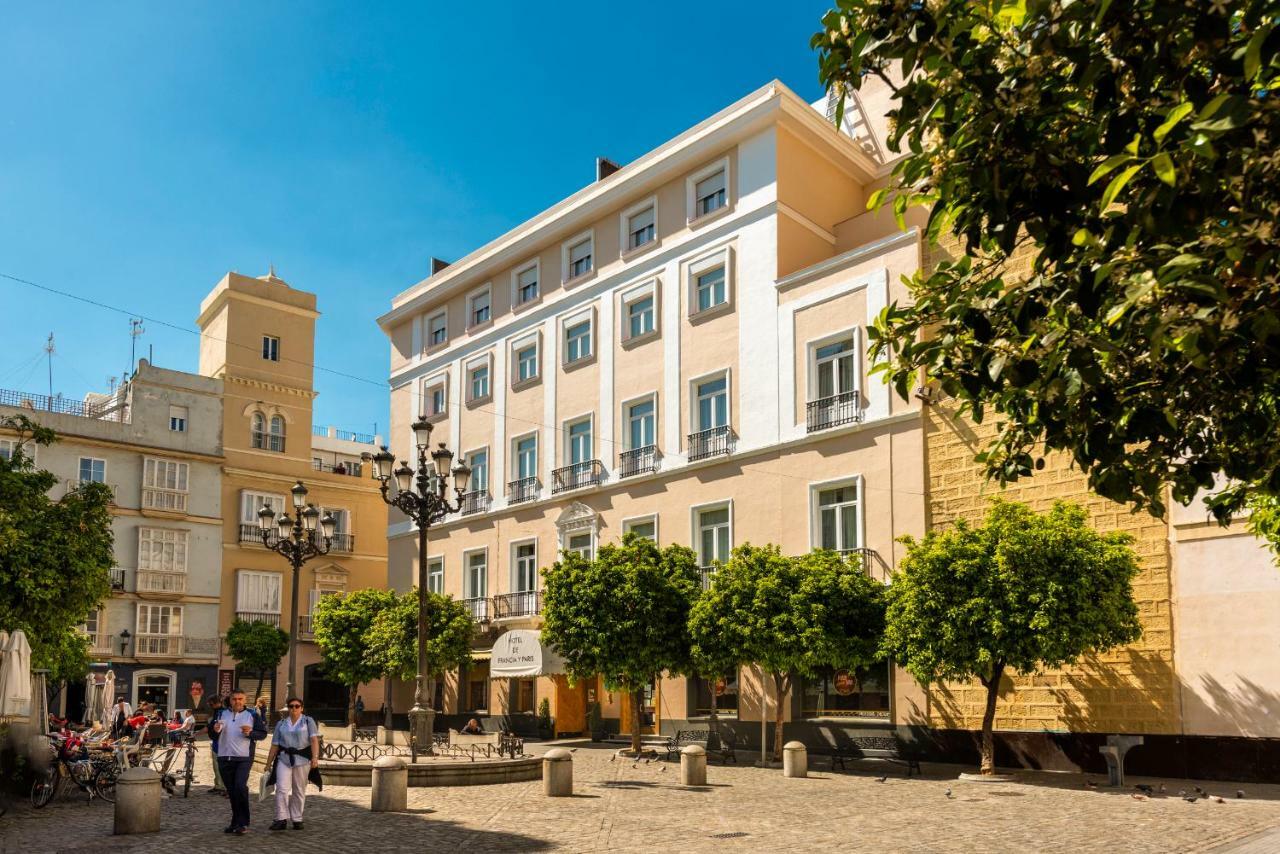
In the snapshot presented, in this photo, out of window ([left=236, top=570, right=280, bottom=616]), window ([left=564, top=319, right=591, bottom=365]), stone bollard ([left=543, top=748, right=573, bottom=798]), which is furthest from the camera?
window ([left=236, top=570, right=280, bottom=616])

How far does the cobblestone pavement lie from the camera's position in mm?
13227

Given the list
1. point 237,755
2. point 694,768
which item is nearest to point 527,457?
point 694,768

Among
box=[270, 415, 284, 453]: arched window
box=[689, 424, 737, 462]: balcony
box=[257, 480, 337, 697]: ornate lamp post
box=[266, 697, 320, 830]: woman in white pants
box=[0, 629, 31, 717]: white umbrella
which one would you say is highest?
box=[270, 415, 284, 453]: arched window

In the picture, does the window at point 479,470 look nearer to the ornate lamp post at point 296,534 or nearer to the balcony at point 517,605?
the balcony at point 517,605

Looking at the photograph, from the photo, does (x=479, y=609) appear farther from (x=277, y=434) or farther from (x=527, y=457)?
(x=277, y=434)

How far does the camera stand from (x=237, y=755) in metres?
13.8

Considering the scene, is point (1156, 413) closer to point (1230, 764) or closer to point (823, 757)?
point (1230, 764)

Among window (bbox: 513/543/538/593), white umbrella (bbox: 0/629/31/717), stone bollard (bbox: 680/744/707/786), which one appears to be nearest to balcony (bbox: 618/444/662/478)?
window (bbox: 513/543/538/593)

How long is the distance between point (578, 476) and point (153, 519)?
19781 millimetres

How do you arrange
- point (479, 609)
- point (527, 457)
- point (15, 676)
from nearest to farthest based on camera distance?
1. point (15, 676)
2. point (479, 609)
3. point (527, 457)

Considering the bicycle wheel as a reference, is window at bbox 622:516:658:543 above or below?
above

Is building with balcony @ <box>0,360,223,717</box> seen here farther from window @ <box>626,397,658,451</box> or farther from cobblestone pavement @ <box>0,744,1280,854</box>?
cobblestone pavement @ <box>0,744,1280,854</box>

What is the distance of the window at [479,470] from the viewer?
39031 mm

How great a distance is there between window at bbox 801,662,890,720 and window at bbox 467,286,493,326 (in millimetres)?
18153
